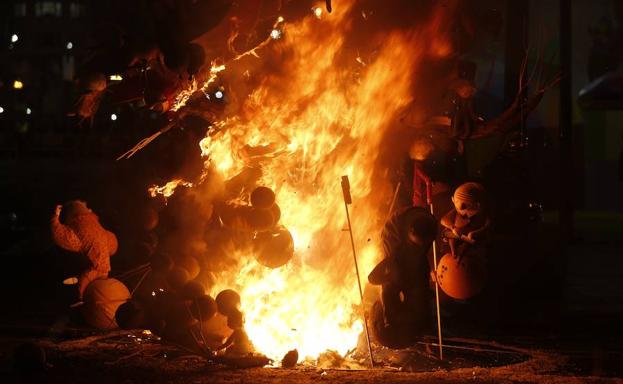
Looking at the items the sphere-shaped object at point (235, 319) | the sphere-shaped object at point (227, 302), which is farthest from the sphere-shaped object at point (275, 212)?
the sphere-shaped object at point (235, 319)

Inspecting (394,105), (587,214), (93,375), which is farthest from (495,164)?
(587,214)

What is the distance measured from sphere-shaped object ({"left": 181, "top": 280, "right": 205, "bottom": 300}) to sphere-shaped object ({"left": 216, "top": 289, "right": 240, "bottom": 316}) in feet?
0.57

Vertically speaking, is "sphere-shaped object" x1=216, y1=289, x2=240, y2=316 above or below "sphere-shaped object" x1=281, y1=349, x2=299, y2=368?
above

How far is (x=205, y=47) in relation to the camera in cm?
869

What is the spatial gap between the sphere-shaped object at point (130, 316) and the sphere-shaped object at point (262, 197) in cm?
144

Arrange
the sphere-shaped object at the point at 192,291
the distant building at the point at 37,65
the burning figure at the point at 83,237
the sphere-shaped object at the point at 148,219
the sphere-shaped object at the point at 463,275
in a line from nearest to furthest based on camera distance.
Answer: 1. the sphere-shaped object at the point at 192,291
2. the sphere-shaped object at the point at 463,275
3. the sphere-shaped object at the point at 148,219
4. the burning figure at the point at 83,237
5. the distant building at the point at 37,65

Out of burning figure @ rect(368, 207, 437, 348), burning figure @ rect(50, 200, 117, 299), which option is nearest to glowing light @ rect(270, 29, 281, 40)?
burning figure @ rect(368, 207, 437, 348)

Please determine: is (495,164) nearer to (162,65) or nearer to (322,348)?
(322,348)

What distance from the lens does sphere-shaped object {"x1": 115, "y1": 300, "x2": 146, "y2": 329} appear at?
8328 mm

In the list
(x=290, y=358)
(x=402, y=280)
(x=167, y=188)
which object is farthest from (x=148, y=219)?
(x=402, y=280)

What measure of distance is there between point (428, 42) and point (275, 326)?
116 inches

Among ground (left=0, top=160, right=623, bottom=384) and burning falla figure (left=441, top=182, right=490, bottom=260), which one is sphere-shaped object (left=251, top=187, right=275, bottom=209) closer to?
ground (left=0, top=160, right=623, bottom=384)

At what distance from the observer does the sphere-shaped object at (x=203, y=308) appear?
8070 mm

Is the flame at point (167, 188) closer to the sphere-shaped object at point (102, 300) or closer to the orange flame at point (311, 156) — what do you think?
the orange flame at point (311, 156)
